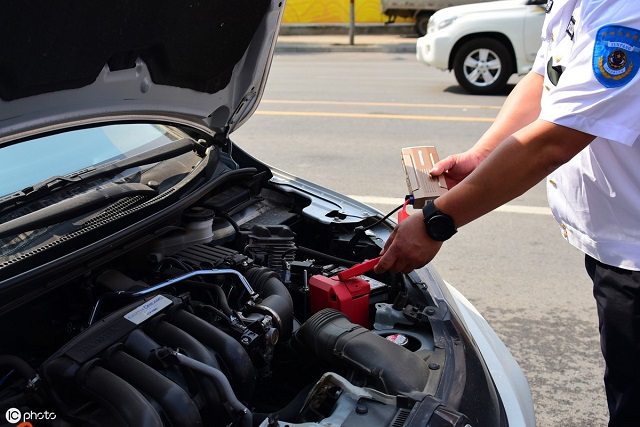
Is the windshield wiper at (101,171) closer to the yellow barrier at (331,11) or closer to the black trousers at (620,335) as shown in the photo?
the black trousers at (620,335)

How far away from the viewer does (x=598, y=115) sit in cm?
183

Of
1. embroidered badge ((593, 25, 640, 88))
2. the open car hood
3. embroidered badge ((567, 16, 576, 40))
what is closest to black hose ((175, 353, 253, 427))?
the open car hood

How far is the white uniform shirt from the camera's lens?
70.6 inches

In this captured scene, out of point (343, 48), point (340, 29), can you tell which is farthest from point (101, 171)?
point (340, 29)

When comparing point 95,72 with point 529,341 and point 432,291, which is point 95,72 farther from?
point 529,341

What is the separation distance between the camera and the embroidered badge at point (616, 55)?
1771 millimetres

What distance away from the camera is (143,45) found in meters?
2.05

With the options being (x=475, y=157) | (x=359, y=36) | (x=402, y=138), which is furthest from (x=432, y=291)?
(x=359, y=36)

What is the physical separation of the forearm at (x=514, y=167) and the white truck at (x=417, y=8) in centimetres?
1543

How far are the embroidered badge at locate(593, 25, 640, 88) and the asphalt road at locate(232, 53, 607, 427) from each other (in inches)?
67.5

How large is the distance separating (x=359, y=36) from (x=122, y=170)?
1632 centimetres

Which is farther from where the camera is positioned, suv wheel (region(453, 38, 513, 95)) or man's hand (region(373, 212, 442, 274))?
suv wheel (region(453, 38, 513, 95))

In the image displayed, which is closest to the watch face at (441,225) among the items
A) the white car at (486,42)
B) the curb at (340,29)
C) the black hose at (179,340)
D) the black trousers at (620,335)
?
the black trousers at (620,335)

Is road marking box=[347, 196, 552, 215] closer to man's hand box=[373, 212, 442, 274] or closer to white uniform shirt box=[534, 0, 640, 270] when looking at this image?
white uniform shirt box=[534, 0, 640, 270]
